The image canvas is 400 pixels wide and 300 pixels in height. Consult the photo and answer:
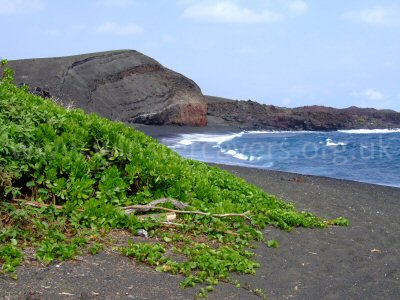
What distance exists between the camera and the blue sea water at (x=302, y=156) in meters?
24.3

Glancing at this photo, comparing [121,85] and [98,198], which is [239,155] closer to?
[121,85]

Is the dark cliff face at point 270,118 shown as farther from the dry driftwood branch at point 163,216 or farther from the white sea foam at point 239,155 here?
the dry driftwood branch at point 163,216

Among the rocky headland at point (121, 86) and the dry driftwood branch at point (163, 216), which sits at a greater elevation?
the rocky headland at point (121, 86)

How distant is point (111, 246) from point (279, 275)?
2199 mm

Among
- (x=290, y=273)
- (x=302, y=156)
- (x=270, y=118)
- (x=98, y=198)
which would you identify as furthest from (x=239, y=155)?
(x=270, y=118)

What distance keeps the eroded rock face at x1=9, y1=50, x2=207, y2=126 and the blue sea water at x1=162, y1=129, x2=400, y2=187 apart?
12.1 feet

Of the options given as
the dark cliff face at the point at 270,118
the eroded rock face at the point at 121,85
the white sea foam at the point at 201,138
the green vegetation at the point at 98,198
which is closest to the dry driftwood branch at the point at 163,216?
the green vegetation at the point at 98,198

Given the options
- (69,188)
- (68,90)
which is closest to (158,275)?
(69,188)

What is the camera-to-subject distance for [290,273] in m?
7.61

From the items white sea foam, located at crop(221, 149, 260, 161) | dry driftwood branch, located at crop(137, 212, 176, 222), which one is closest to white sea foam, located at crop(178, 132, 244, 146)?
white sea foam, located at crop(221, 149, 260, 161)

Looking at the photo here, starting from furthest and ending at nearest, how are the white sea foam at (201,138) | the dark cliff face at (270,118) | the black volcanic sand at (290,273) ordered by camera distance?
the dark cliff face at (270,118) → the white sea foam at (201,138) → the black volcanic sand at (290,273)

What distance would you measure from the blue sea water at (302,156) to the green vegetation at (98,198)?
13.7 metres

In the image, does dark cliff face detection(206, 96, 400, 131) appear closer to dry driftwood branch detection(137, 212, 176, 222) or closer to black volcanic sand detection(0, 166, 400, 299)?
black volcanic sand detection(0, 166, 400, 299)

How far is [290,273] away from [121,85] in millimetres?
33151
